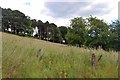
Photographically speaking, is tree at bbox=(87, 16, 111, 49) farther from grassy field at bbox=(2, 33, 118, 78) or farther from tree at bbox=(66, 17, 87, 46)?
grassy field at bbox=(2, 33, 118, 78)

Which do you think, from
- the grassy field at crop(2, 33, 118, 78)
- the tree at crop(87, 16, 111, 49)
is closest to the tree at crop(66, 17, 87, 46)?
the tree at crop(87, 16, 111, 49)

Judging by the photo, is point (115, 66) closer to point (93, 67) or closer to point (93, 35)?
point (93, 67)

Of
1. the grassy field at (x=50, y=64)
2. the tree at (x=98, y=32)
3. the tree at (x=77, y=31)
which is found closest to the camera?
the grassy field at (x=50, y=64)

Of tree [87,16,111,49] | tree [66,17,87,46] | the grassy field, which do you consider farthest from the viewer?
tree [66,17,87,46]

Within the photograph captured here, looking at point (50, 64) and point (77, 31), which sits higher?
point (77, 31)

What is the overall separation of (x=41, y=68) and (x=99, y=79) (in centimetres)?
183

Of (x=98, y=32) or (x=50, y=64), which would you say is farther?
(x=98, y=32)

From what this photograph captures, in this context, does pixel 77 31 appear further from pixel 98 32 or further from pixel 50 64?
pixel 50 64

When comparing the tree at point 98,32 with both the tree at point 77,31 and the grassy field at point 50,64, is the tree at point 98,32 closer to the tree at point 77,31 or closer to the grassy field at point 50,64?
the tree at point 77,31

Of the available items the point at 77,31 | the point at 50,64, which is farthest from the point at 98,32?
the point at 50,64

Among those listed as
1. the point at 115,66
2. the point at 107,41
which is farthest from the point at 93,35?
the point at 115,66

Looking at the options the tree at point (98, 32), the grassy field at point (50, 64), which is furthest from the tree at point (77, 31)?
the grassy field at point (50, 64)

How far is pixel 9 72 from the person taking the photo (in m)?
6.25

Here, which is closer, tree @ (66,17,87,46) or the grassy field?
the grassy field
